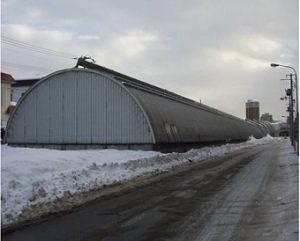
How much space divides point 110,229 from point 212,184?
364 inches

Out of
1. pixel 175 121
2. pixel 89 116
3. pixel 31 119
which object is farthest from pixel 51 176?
pixel 175 121

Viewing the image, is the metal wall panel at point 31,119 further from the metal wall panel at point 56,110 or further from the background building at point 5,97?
the background building at point 5,97

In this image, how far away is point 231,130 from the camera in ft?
232

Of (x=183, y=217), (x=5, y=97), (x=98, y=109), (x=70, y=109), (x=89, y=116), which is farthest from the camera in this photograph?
(x=5, y=97)

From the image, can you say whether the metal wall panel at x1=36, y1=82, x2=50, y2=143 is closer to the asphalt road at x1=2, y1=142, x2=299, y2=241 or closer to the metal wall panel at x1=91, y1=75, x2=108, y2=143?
the metal wall panel at x1=91, y1=75, x2=108, y2=143

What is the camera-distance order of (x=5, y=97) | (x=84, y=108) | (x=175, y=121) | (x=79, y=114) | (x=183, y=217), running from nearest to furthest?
(x=183, y=217)
(x=84, y=108)
(x=79, y=114)
(x=175, y=121)
(x=5, y=97)

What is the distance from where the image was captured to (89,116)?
3306 cm

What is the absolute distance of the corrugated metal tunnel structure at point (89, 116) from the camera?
31906mm

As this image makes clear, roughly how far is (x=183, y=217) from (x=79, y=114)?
2294cm

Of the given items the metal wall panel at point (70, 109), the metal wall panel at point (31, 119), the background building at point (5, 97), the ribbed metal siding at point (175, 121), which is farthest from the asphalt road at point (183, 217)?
the background building at point (5, 97)

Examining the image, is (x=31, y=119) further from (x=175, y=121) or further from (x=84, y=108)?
(x=175, y=121)

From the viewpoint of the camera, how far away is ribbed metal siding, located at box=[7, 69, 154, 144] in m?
32.0

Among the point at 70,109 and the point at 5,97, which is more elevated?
the point at 5,97

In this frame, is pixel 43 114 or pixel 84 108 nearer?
pixel 84 108
